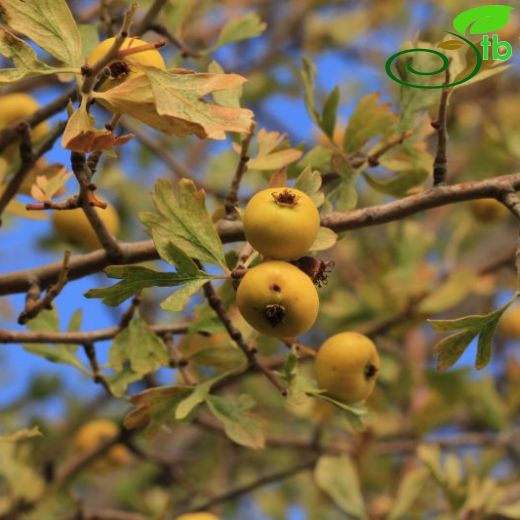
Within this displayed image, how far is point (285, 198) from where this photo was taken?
0.74 meters

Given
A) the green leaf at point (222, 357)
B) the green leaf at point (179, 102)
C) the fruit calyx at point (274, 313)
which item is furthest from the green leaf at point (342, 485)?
the green leaf at point (179, 102)

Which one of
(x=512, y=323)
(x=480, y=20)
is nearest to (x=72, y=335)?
(x=480, y=20)

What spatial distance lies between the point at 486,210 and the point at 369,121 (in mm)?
719

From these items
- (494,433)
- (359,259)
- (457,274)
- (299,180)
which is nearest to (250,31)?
(299,180)

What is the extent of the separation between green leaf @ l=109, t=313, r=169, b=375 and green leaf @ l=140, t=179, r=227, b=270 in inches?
6.3

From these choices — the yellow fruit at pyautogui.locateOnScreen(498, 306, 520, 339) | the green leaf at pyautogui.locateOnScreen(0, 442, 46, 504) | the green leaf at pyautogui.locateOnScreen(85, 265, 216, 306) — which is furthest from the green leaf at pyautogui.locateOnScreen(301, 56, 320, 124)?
the yellow fruit at pyautogui.locateOnScreen(498, 306, 520, 339)

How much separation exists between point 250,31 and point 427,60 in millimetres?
266

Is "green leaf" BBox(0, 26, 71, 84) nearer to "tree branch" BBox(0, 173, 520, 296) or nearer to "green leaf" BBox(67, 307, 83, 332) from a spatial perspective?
"tree branch" BBox(0, 173, 520, 296)

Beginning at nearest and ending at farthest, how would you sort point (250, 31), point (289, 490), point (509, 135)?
1. point (250, 31)
2. point (509, 135)
3. point (289, 490)

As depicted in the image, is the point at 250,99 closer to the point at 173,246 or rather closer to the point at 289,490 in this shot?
the point at 289,490

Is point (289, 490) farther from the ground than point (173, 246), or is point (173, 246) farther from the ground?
point (173, 246)

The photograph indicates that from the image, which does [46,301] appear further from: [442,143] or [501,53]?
[501,53]

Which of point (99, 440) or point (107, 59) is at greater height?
point (107, 59)

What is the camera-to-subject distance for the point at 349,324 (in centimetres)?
168
